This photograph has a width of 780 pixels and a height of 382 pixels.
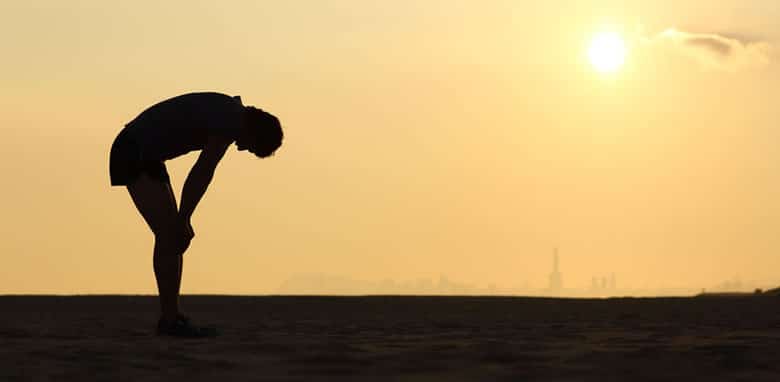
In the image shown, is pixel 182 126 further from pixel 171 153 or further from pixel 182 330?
pixel 182 330

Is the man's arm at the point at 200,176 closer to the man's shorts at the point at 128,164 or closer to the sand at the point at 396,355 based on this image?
the man's shorts at the point at 128,164

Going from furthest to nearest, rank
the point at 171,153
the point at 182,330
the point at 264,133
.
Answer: the point at 171,153, the point at 264,133, the point at 182,330

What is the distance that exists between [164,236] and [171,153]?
0.48 metres

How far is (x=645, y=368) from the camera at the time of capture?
17.1ft

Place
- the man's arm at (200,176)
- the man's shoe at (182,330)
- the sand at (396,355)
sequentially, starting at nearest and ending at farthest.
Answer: the sand at (396,355)
the man's shoe at (182,330)
the man's arm at (200,176)

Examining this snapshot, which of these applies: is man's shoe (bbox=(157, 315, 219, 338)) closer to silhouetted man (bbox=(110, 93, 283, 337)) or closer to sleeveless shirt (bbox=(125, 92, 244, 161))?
silhouetted man (bbox=(110, 93, 283, 337))

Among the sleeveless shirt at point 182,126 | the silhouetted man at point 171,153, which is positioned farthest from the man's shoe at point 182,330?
the sleeveless shirt at point 182,126

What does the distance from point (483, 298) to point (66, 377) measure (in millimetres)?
17033

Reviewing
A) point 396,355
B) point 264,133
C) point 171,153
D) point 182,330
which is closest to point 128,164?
point 171,153

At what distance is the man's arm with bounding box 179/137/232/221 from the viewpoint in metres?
7.20

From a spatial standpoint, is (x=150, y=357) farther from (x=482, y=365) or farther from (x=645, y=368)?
(x=645, y=368)

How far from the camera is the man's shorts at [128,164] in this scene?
7277mm

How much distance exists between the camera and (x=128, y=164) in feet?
23.9

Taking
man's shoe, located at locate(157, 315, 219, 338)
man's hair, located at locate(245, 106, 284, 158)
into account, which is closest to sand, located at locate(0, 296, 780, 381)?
man's shoe, located at locate(157, 315, 219, 338)
